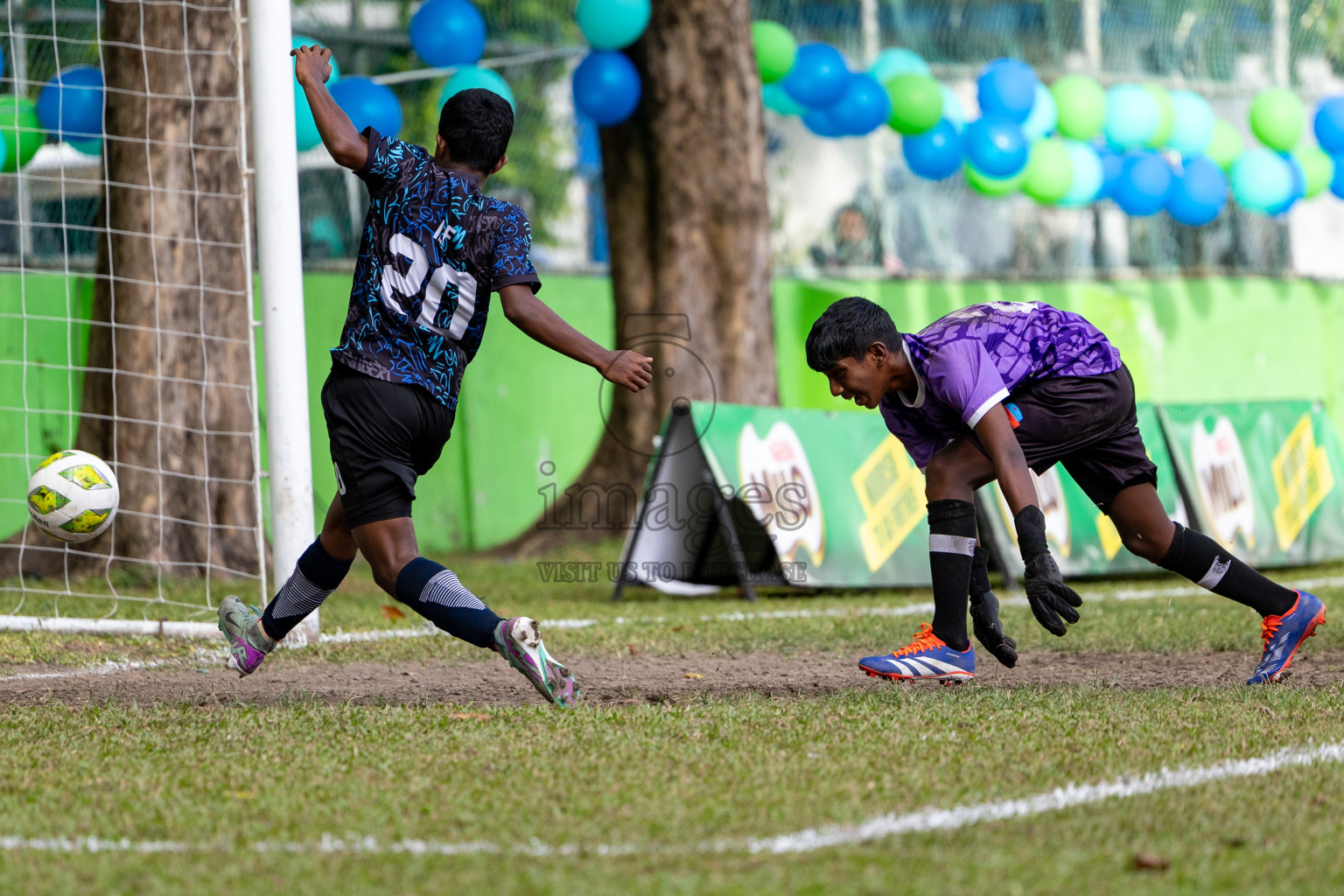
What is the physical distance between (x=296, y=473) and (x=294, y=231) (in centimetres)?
101

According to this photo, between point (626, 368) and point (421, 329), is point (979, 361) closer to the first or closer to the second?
point (626, 368)

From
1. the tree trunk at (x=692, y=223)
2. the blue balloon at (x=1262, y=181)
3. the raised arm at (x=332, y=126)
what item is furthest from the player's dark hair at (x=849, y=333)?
the blue balloon at (x=1262, y=181)

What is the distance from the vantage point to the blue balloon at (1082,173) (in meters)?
12.1

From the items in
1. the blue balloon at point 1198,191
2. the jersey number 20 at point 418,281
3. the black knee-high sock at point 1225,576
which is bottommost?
the black knee-high sock at point 1225,576

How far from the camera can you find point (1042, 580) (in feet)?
14.1

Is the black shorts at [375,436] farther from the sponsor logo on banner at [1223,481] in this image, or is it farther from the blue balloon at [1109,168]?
the blue balloon at [1109,168]

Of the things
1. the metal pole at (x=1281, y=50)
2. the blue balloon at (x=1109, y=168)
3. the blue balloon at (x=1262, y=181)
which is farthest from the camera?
the metal pole at (x=1281, y=50)

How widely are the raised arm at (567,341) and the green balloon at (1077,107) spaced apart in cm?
874

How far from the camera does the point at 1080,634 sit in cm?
627

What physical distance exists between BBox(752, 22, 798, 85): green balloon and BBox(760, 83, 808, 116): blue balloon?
0.15 meters

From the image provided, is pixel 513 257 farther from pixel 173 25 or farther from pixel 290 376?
pixel 173 25

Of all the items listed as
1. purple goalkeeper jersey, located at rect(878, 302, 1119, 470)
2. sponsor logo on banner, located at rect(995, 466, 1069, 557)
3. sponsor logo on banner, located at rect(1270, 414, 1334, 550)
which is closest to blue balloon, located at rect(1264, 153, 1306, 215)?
sponsor logo on banner, located at rect(1270, 414, 1334, 550)

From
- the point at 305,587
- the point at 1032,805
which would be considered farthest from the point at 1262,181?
the point at 1032,805

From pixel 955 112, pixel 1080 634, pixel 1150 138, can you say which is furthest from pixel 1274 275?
pixel 1080 634
